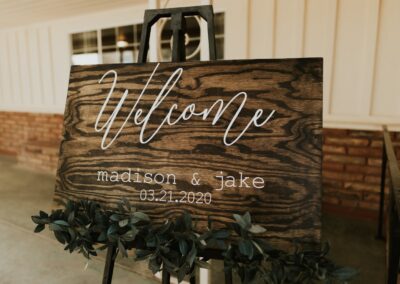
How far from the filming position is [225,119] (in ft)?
2.99

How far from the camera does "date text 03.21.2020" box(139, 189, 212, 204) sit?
906 millimetres

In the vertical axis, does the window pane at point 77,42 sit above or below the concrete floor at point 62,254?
above

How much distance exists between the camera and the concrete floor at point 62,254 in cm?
213

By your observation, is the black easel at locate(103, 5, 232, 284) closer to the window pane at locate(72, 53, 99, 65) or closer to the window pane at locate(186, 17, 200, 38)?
the window pane at locate(186, 17, 200, 38)

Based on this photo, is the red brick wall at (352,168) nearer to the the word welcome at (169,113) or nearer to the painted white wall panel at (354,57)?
the painted white wall panel at (354,57)

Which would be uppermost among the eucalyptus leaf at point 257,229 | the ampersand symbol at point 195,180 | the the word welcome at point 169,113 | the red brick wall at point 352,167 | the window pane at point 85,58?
the window pane at point 85,58

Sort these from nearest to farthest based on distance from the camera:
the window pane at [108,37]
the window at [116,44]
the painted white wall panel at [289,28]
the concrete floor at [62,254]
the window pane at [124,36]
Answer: the concrete floor at [62,254]
the painted white wall panel at [289,28]
the window at [116,44]
the window pane at [124,36]
the window pane at [108,37]

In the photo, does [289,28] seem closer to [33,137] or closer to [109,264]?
[109,264]

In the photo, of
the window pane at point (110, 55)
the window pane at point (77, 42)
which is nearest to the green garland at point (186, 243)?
the window pane at point (110, 55)

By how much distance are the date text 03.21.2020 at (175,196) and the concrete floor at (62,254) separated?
4.41 ft

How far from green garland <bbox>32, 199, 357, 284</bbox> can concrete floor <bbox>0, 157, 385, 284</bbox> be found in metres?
1.29

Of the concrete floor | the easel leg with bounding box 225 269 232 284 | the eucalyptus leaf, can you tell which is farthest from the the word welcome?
the concrete floor

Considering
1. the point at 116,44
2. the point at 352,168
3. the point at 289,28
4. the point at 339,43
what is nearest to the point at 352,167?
the point at 352,168

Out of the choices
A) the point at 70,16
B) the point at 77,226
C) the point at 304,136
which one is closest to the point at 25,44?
the point at 70,16
